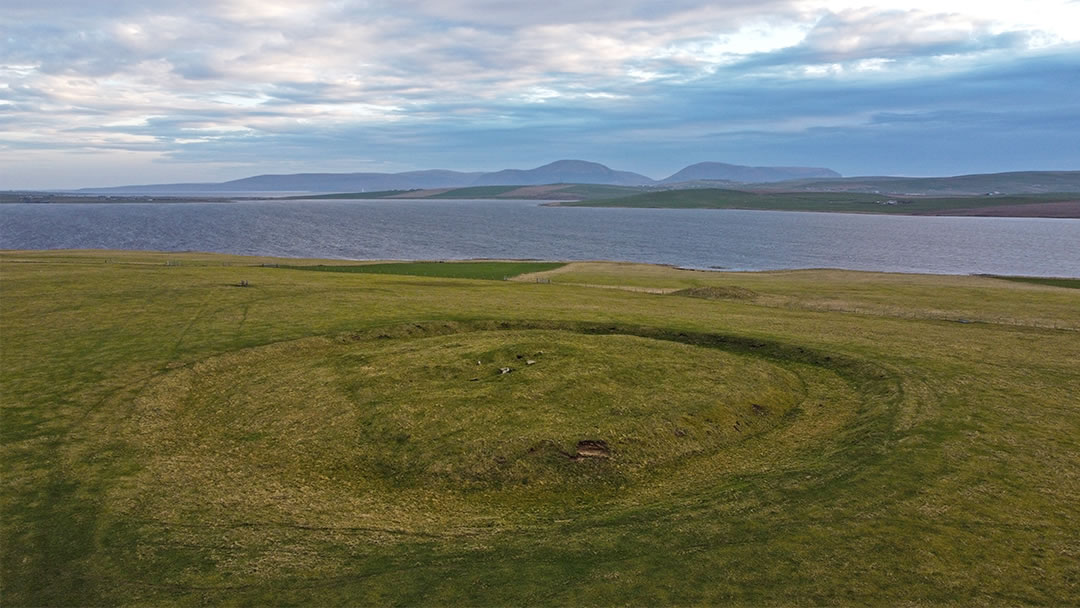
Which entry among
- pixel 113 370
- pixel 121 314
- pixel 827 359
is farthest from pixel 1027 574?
pixel 121 314

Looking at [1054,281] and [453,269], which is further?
[453,269]

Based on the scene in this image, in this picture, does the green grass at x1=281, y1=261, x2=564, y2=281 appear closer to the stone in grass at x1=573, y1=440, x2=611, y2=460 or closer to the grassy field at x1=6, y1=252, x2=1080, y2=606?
the grassy field at x1=6, y1=252, x2=1080, y2=606

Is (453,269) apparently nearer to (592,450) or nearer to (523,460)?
(592,450)

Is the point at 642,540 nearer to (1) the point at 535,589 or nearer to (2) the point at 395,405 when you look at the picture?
(1) the point at 535,589

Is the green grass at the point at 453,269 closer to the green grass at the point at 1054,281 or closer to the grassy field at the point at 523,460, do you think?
the grassy field at the point at 523,460

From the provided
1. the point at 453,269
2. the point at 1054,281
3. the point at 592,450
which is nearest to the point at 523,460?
the point at 592,450

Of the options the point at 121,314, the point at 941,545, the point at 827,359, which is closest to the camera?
the point at 941,545

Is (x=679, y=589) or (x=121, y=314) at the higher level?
(x=121, y=314)
